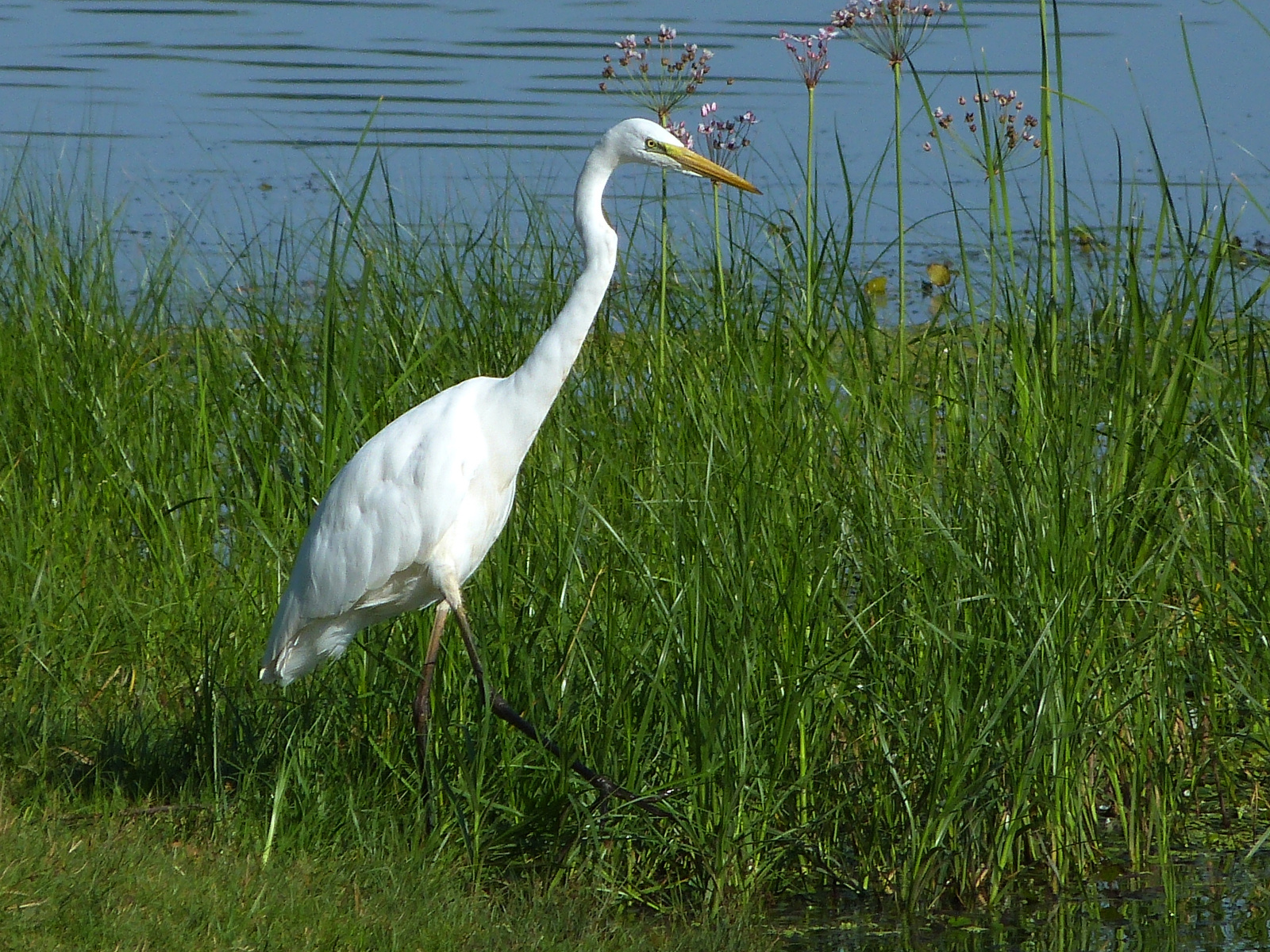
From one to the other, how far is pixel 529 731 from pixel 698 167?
47.1 inches

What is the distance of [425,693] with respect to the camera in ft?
11.2

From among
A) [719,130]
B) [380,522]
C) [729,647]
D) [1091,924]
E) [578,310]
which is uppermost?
[719,130]

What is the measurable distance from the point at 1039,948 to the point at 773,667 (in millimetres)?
765

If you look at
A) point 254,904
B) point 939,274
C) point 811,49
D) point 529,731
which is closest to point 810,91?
point 811,49

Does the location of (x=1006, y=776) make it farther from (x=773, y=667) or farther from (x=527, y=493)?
(x=527, y=493)

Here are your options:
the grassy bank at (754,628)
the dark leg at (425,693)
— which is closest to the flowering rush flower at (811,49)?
the grassy bank at (754,628)

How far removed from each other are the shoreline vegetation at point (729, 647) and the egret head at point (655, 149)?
0.62 meters

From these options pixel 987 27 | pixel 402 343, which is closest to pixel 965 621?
pixel 402 343

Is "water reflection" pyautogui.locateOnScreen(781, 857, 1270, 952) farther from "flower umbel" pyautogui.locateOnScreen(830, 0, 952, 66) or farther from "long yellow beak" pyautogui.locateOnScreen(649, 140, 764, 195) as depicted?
"flower umbel" pyautogui.locateOnScreen(830, 0, 952, 66)

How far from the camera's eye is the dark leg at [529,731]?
3283 millimetres

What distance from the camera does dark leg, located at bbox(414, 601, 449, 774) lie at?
3389 millimetres

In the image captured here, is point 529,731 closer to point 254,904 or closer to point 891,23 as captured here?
point 254,904

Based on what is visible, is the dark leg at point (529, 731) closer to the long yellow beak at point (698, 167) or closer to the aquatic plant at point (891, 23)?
the long yellow beak at point (698, 167)

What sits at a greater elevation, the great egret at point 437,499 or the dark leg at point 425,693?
the great egret at point 437,499
